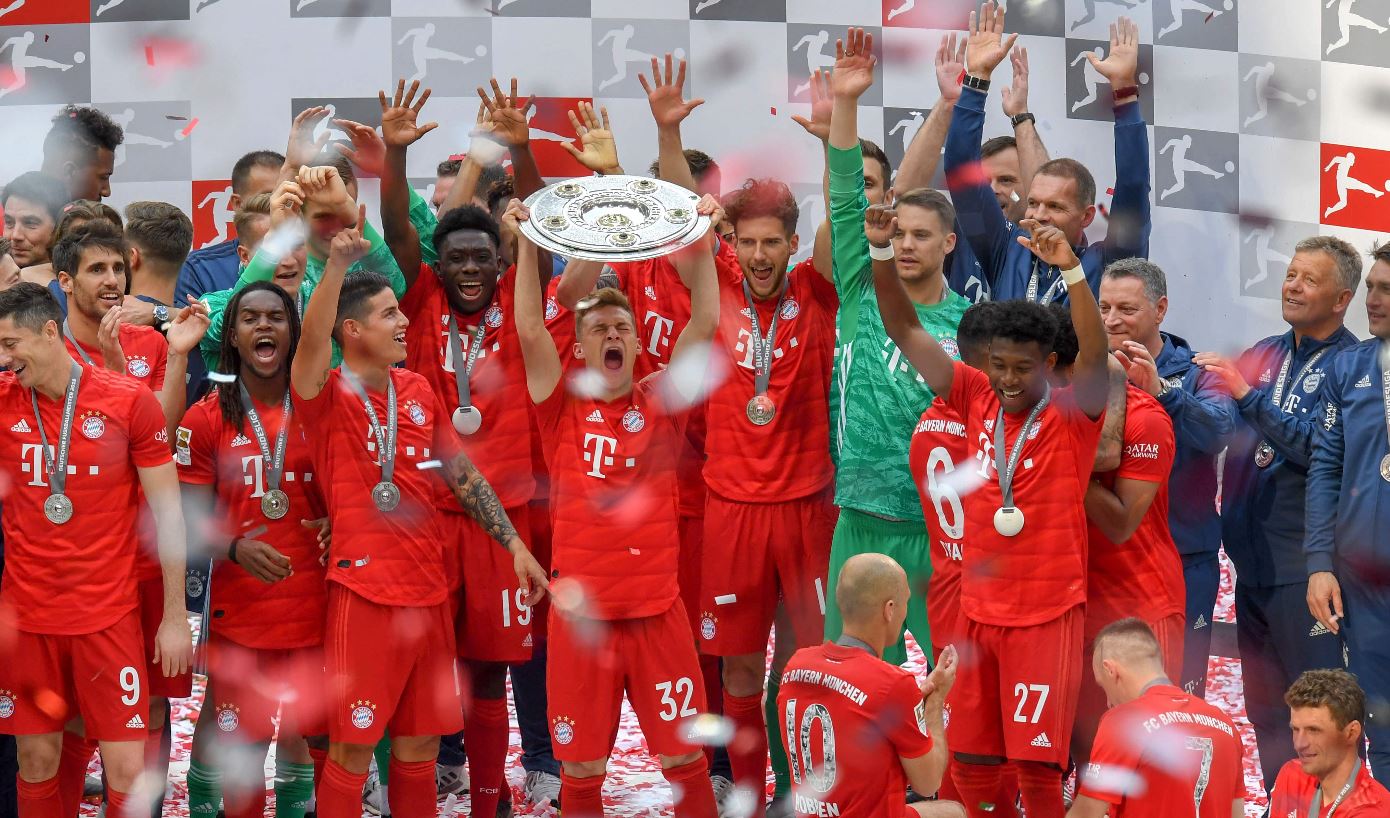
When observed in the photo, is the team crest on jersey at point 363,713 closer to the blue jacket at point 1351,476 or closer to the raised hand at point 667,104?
the raised hand at point 667,104

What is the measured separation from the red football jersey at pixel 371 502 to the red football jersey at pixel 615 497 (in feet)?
1.41

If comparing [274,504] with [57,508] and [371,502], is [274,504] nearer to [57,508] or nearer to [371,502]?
[371,502]

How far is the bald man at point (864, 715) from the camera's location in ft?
14.7

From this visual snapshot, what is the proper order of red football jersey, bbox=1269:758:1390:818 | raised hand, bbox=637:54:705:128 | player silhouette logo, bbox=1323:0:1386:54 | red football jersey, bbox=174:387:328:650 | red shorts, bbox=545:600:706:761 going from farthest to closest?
player silhouette logo, bbox=1323:0:1386:54
raised hand, bbox=637:54:705:128
red football jersey, bbox=174:387:328:650
red shorts, bbox=545:600:706:761
red football jersey, bbox=1269:758:1390:818

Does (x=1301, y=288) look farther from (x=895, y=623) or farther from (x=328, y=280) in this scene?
(x=328, y=280)

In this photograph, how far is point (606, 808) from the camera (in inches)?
255

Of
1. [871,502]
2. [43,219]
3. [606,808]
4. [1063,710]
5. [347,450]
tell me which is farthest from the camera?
[43,219]

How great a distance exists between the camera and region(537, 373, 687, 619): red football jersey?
18.3 ft

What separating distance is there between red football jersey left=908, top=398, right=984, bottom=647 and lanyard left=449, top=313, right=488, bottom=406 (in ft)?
5.23

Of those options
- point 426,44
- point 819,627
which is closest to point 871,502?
point 819,627

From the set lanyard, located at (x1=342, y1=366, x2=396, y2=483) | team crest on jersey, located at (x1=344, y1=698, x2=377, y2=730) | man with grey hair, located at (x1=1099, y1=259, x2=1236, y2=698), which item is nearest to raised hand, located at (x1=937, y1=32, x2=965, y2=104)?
man with grey hair, located at (x1=1099, y1=259, x2=1236, y2=698)

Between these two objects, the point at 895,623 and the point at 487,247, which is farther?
the point at 487,247

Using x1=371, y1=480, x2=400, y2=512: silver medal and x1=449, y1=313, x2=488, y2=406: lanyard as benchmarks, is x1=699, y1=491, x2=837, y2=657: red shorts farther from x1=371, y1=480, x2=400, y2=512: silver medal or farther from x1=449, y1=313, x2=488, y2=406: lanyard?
x1=371, y1=480, x2=400, y2=512: silver medal

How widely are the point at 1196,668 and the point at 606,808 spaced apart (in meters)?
2.26
